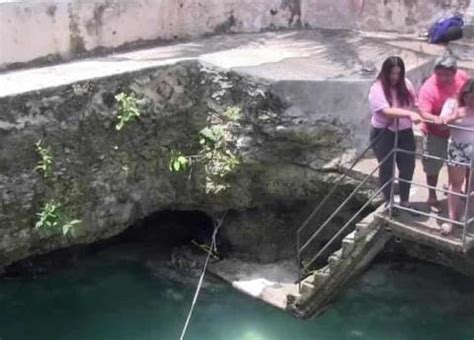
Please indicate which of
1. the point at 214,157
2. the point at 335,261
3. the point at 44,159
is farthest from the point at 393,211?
the point at 44,159

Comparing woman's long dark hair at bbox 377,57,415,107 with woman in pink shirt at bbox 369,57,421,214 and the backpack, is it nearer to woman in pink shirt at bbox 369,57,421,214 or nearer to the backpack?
woman in pink shirt at bbox 369,57,421,214

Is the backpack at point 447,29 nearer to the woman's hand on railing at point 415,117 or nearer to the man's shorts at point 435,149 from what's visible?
the man's shorts at point 435,149

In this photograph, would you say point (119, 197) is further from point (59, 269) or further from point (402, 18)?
point (402, 18)

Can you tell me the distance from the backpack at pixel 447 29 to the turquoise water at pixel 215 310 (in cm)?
297

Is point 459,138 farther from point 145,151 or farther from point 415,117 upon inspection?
point 145,151

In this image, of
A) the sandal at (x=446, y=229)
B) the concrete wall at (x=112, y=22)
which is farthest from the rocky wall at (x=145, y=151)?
the sandal at (x=446, y=229)

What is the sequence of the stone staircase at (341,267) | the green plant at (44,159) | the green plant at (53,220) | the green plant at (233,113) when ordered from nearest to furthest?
1. the stone staircase at (341,267)
2. the green plant at (44,159)
3. the green plant at (53,220)
4. the green plant at (233,113)

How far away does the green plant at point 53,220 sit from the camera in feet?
28.3

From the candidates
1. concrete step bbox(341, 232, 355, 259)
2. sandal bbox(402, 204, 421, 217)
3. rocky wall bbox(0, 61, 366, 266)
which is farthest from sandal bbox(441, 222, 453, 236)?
rocky wall bbox(0, 61, 366, 266)

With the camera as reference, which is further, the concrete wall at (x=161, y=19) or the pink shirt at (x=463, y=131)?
the concrete wall at (x=161, y=19)

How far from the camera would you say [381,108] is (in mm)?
7055

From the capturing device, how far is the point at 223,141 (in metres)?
9.34

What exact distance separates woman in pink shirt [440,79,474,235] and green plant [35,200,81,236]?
4167mm

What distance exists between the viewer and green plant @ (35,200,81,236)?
8.62 meters
